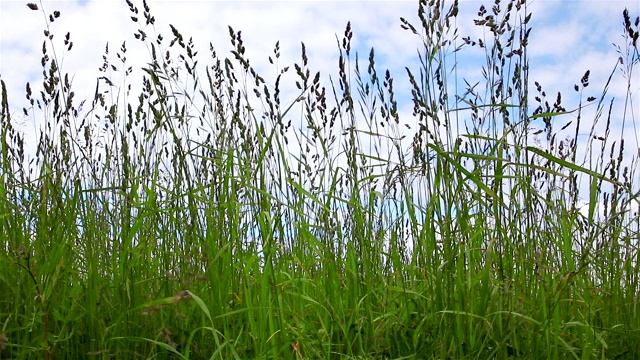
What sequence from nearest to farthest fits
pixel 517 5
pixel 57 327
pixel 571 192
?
pixel 57 327
pixel 517 5
pixel 571 192

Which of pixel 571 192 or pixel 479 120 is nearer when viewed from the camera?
pixel 479 120

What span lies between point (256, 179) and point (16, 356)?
879 millimetres

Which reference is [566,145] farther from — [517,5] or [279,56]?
[279,56]

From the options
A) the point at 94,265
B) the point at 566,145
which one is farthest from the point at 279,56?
the point at 566,145

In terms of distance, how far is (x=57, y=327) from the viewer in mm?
2066

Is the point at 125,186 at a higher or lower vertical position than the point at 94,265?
higher

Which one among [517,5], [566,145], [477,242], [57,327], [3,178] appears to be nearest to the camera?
[57,327]

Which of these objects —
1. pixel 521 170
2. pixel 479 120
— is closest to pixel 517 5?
pixel 479 120

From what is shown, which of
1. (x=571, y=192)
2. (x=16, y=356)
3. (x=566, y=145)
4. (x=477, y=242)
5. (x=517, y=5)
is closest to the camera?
(x=16, y=356)

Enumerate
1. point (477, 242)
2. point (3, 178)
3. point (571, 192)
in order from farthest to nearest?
point (571, 192)
point (3, 178)
point (477, 242)

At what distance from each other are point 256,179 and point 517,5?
117 cm

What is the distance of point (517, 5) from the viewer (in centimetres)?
240

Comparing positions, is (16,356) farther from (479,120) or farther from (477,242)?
(479,120)

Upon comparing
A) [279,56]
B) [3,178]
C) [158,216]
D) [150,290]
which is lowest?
[150,290]
